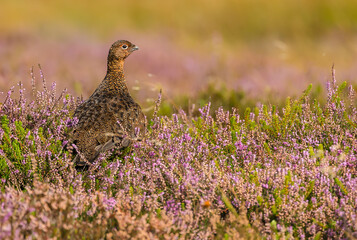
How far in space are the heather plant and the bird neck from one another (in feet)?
1.57

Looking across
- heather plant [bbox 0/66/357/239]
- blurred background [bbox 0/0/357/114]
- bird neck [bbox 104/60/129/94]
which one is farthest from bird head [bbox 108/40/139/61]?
blurred background [bbox 0/0/357/114]

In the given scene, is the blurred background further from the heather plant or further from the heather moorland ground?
the heather plant

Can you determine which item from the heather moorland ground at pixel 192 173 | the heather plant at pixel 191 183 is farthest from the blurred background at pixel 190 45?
the heather plant at pixel 191 183

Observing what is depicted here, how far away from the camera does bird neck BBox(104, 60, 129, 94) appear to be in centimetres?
477

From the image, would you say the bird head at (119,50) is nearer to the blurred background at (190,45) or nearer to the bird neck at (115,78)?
the bird neck at (115,78)

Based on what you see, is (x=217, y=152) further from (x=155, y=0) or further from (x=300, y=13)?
(x=155, y=0)

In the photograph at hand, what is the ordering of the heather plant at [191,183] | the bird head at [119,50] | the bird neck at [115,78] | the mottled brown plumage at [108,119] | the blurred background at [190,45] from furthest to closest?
the blurred background at [190,45]
the bird head at [119,50]
the bird neck at [115,78]
the mottled brown plumage at [108,119]
the heather plant at [191,183]

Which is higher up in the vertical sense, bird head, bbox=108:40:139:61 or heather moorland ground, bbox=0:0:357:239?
bird head, bbox=108:40:139:61

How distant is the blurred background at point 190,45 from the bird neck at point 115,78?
63.3 inches

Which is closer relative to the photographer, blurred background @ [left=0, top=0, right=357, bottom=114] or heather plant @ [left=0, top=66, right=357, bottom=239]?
heather plant @ [left=0, top=66, right=357, bottom=239]

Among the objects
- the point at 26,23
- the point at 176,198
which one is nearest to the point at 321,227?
the point at 176,198

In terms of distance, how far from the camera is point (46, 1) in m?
21.4

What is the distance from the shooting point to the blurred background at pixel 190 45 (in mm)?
8859

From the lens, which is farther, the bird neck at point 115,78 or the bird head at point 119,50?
the bird head at point 119,50
